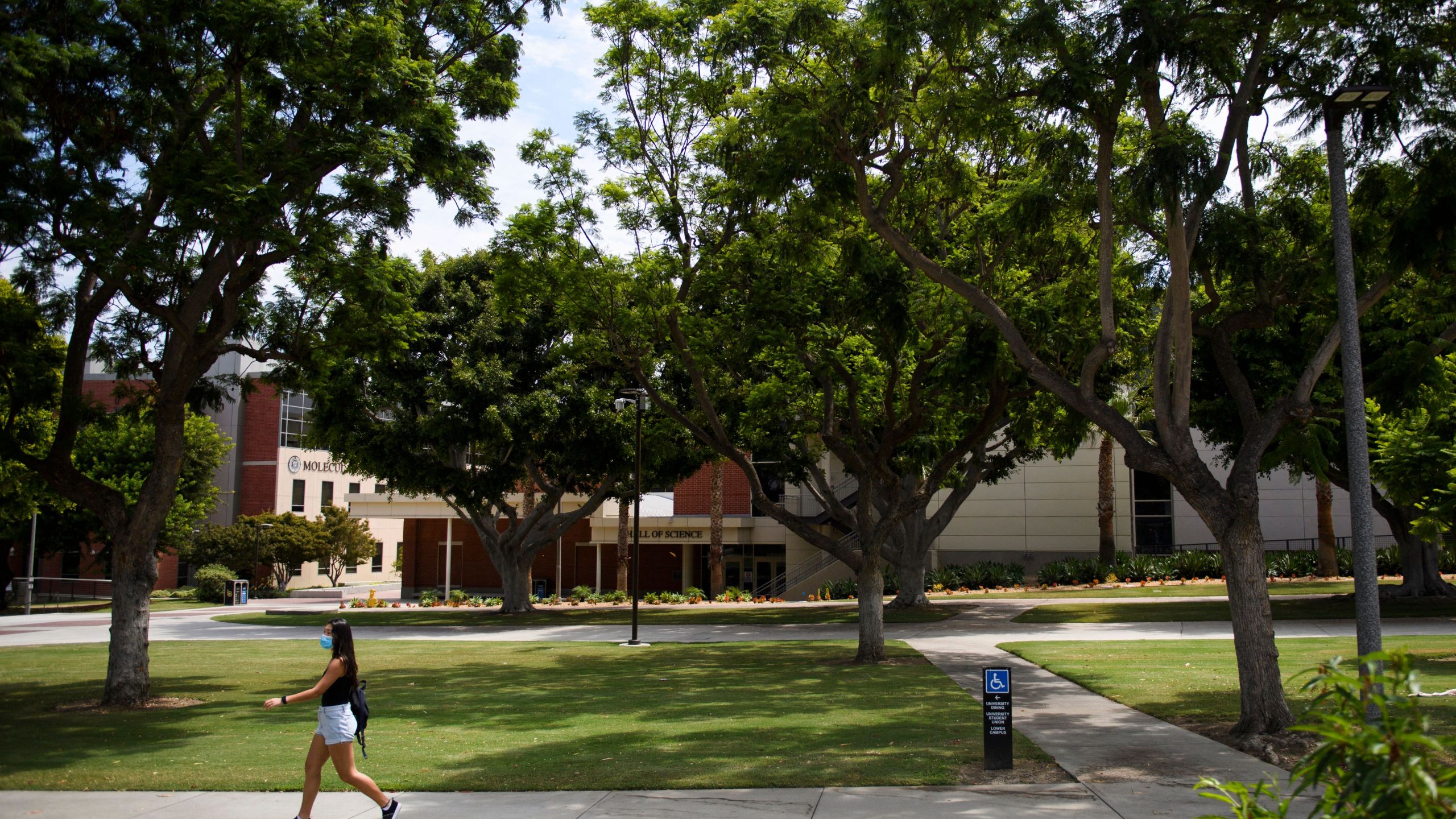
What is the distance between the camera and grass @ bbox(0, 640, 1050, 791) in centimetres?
975

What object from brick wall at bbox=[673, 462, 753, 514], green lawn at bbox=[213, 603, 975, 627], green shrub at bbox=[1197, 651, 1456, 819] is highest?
brick wall at bbox=[673, 462, 753, 514]

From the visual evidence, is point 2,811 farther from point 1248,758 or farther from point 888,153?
point 888,153

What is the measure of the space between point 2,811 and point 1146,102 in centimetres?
1360

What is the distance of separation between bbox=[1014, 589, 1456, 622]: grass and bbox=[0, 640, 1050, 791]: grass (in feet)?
28.1

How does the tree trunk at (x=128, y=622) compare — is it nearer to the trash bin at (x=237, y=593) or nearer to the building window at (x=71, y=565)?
the trash bin at (x=237, y=593)

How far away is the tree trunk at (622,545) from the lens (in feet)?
138

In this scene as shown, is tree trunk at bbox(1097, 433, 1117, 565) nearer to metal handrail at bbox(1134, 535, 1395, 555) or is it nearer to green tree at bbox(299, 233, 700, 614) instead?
metal handrail at bbox(1134, 535, 1395, 555)

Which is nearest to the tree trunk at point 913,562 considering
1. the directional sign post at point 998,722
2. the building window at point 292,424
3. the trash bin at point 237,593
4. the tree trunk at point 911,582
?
the tree trunk at point 911,582

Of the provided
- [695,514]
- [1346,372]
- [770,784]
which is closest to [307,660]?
[770,784]

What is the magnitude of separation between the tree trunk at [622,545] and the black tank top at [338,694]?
31.7 metres

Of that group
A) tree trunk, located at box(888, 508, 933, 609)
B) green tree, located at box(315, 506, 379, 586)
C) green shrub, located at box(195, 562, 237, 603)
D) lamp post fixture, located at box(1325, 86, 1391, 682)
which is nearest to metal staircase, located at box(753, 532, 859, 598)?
tree trunk, located at box(888, 508, 933, 609)

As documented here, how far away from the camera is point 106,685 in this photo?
14.6 meters

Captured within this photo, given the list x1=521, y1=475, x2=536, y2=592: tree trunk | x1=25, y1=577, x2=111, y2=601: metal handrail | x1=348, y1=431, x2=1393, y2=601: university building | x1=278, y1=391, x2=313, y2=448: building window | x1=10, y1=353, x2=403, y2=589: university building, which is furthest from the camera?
x1=278, y1=391, x2=313, y2=448: building window

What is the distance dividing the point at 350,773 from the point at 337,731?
328 millimetres
